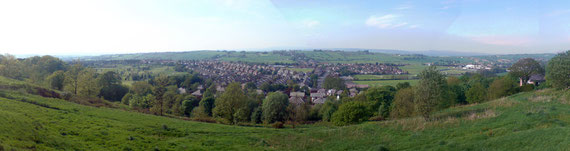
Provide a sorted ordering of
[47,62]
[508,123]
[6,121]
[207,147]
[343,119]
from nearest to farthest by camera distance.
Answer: [6,121], [508,123], [207,147], [343,119], [47,62]

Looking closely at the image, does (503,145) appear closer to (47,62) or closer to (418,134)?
(418,134)

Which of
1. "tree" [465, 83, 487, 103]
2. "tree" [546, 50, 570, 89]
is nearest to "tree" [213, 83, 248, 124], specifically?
"tree" [465, 83, 487, 103]

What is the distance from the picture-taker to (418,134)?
45.1 ft

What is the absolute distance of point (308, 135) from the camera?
18062mm

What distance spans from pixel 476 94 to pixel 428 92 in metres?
23.9

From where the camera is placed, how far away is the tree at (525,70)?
48188 millimetres

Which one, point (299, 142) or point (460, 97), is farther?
point (460, 97)

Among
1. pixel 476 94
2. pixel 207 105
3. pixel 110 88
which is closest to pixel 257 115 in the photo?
pixel 207 105

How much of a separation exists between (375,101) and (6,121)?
37660 millimetres

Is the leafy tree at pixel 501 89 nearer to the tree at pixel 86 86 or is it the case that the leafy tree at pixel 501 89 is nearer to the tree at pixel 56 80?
the tree at pixel 86 86

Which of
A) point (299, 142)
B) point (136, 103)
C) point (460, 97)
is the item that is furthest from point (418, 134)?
point (136, 103)

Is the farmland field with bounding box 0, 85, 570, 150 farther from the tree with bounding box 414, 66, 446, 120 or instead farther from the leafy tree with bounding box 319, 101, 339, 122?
the leafy tree with bounding box 319, 101, 339, 122

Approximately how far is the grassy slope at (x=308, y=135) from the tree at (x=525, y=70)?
1441 inches

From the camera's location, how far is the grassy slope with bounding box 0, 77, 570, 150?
9867 mm
